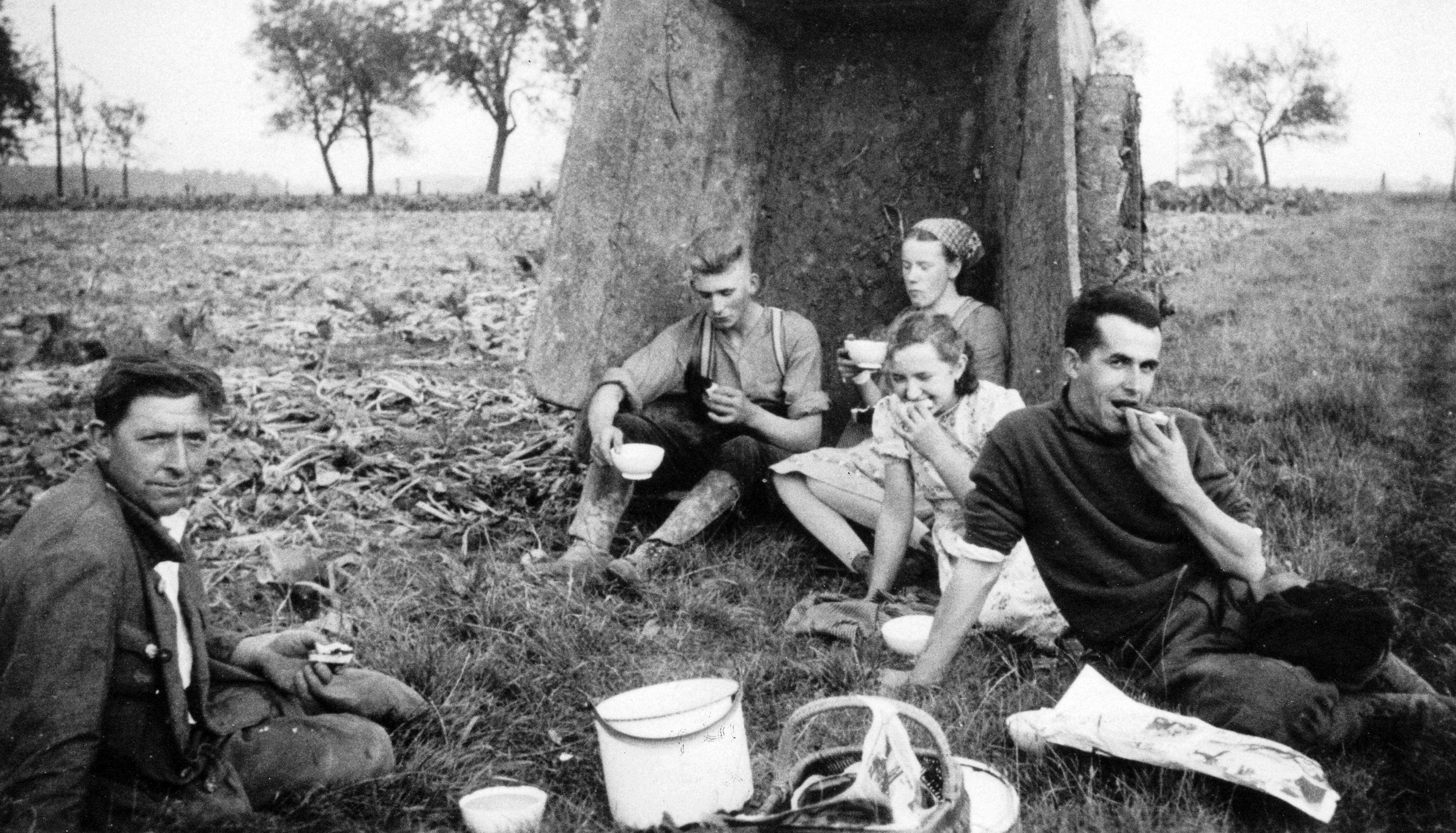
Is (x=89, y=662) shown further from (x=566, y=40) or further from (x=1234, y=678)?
(x=566, y=40)

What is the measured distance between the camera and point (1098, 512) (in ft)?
9.18

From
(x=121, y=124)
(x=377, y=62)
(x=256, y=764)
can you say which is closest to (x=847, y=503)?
(x=256, y=764)

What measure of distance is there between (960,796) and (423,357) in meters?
5.38

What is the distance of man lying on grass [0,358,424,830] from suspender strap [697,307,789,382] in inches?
79.4

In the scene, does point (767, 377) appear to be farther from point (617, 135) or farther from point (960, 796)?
point (960, 796)

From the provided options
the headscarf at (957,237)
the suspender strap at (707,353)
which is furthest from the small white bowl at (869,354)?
the suspender strap at (707,353)

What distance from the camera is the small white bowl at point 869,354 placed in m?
3.77

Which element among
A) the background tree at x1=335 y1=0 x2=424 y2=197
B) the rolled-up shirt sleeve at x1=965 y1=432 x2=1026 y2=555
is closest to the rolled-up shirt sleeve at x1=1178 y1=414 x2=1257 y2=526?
the rolled-up shirt sleeve at x1=965 y1=432 x2=1026 y2=555

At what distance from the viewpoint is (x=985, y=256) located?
14.4ft

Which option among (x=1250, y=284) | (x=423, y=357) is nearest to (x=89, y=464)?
(x=423, y=357)

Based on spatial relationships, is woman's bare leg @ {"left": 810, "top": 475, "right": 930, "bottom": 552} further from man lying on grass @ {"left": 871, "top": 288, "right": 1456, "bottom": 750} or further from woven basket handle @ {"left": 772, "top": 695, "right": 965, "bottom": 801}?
woven basket handle @ {"left": 772, "top": 695, "right": 965, "bottom": 801}

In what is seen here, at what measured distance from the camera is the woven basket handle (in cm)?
189

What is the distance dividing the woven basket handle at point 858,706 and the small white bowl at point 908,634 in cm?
60

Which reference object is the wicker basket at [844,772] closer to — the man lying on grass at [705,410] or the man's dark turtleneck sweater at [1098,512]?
the man's dark turtleneck sweater at [1098,512]
